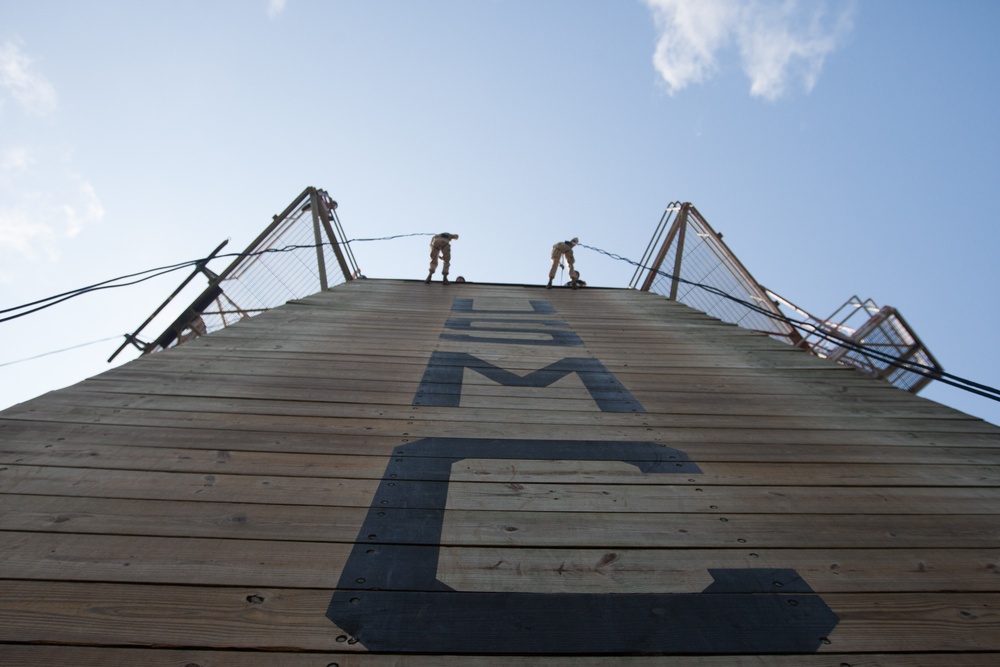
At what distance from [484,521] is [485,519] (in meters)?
0.02

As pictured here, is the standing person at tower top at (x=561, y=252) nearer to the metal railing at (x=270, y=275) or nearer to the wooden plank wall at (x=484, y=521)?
the metal railing at (x=270, y=275)

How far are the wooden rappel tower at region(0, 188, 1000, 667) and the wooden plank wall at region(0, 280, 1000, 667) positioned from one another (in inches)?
0.4

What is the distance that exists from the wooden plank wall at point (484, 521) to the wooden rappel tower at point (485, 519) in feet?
0.04

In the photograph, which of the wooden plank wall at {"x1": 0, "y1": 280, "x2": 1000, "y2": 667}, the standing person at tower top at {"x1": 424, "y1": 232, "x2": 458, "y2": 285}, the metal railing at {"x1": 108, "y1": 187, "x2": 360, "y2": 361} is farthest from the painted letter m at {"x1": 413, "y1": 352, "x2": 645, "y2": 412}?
the standing person at tower top at {"x1": 424, "y1": 232, "x2": 458, "y2": 285}

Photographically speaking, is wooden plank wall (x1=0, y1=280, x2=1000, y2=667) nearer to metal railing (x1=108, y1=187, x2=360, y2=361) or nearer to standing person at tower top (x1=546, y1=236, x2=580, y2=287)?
metal railing (x1=108, y1=187, x2=360, y2=361)

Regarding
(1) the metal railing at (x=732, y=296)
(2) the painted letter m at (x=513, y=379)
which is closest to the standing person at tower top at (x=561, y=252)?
(1) the metal railing at (x=732, y=296)

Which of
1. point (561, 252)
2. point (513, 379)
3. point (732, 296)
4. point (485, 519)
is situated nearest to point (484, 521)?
point (485, 519)

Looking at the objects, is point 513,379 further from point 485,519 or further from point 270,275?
point 270,275

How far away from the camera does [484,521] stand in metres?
2.36

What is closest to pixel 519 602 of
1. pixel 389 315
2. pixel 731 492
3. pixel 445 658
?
pixel 445 658

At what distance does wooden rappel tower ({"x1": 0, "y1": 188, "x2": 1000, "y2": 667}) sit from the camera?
5.80 ft

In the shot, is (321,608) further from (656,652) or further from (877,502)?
(877,502)

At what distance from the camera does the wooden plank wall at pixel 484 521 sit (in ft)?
5.80

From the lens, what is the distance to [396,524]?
232cm
